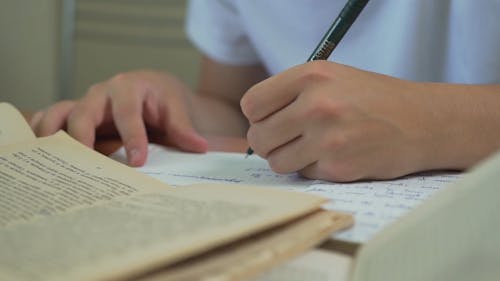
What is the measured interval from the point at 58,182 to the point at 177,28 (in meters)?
1.30

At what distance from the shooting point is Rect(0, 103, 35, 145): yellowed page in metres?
0.53

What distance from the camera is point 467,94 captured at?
1.53ft

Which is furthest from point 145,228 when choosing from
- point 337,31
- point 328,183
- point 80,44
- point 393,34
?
point 80,44

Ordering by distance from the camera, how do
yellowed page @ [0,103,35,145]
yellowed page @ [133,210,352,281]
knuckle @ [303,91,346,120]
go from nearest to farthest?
yellowed page @ [133,210,352,281] → knuckle @ [303,91,346,120] → yellowed page @ [0,103,35,145]

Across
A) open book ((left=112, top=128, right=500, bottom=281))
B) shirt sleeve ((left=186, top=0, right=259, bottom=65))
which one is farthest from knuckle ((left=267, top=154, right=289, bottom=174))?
shirt sleeve ((left=186, top=0, right=259, bottom=65))

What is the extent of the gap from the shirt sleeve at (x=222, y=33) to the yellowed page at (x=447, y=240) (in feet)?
1.89

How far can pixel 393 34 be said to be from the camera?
0.69 meters

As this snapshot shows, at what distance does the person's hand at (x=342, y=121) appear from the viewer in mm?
433

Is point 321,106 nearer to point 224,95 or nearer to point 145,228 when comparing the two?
point 145,228

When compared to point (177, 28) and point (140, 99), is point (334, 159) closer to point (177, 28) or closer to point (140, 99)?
point (140, 99)

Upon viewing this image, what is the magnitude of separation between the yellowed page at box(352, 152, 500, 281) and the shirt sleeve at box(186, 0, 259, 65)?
1.89ft

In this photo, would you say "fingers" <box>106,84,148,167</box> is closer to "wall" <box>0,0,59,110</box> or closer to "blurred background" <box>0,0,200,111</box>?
"blurred background" <box>0,0,200,111</box>

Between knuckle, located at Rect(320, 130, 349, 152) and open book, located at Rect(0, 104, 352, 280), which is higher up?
knuckle, located at Rect(320, 130, 349, 152)

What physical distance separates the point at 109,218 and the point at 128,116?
285 mm
